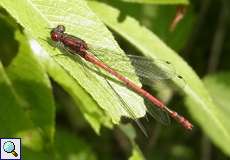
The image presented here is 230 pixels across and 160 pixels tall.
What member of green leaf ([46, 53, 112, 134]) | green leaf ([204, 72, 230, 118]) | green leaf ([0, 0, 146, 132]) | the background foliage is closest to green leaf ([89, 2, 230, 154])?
the background foliage

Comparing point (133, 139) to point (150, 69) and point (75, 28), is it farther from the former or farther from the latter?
point (75, 28)

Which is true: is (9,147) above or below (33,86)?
below

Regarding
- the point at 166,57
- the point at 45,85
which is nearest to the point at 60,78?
the point at 45,85

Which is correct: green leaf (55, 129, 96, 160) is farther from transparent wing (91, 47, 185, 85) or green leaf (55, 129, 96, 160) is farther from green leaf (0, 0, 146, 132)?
green leaf (0, 0, 146, 132)

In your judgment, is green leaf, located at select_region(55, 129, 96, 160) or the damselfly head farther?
green leaf, located at select_region(55, 129, 96, 160)

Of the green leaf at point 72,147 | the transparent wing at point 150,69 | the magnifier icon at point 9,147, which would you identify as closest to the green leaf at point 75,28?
the transparent wing at point 150,69

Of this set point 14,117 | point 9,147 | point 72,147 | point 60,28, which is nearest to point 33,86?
point 14,117

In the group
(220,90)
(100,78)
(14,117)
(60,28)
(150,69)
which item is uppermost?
(60,28)
